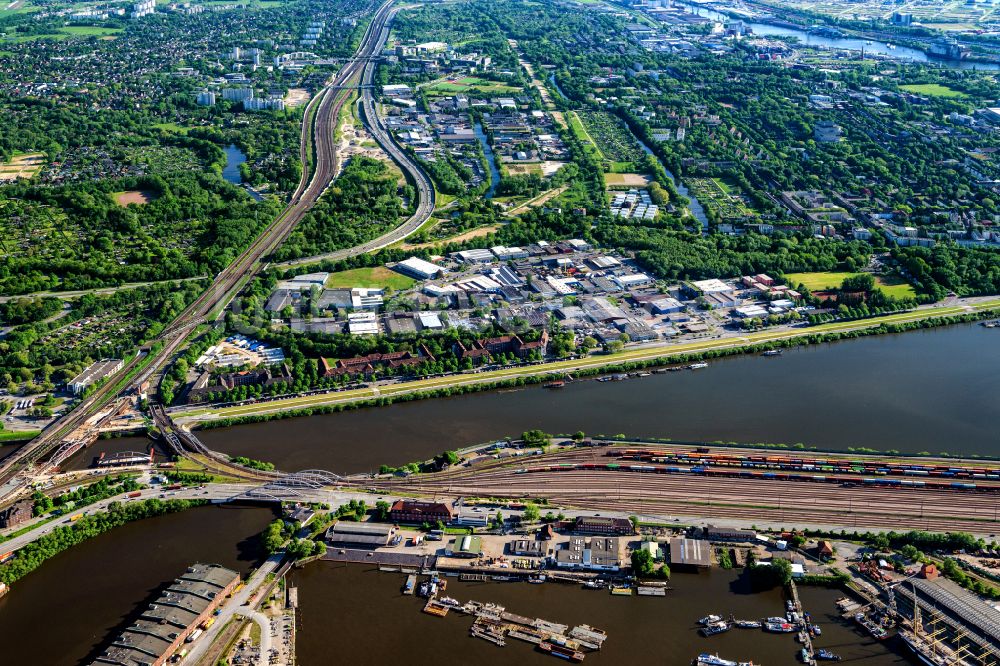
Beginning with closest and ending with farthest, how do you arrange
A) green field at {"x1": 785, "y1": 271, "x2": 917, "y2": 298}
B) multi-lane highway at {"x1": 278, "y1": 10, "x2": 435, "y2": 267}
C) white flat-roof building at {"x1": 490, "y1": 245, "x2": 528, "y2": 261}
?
1. green field at {"x1": 785, "y1": 271, "x2": 917, "y2": 298}
2. white flat-roof building at {"x1": 490, "y1": 245, "x2": 528, "y2": 261}
3. multi-lane highway at {"x1": 278, "y1": 10, "x2": 435, "y2": 267}

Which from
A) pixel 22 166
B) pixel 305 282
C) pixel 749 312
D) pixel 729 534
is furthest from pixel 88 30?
pixel 729 534

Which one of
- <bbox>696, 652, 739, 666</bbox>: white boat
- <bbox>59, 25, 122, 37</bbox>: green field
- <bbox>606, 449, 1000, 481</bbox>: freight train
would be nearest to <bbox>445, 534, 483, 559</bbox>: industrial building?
<bbox>606, 449, 1000, 481</bbox>: freight train

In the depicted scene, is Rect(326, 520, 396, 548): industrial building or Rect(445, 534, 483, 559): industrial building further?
Rect(326, 520, 396, 548): industrial building

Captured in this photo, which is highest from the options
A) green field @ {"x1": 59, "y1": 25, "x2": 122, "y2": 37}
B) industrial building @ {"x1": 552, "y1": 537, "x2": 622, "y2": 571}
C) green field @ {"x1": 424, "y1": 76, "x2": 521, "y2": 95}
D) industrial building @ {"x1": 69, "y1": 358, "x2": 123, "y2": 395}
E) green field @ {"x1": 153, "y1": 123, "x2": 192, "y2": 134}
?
green field @ {"x1": 59, "y1": 25, "x2": 122, "y2": 37}

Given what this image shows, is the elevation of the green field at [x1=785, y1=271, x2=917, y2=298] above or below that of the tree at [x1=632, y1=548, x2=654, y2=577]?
below

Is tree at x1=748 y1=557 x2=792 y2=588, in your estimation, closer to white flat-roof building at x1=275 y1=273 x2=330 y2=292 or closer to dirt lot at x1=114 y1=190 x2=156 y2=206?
white flat-roof building at x1=275 y1=273 x2=330 y2=292

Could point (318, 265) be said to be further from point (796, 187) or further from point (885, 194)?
point (885, 194)
